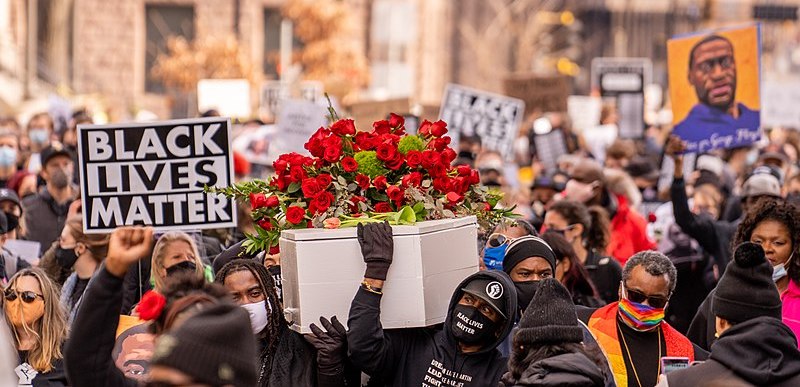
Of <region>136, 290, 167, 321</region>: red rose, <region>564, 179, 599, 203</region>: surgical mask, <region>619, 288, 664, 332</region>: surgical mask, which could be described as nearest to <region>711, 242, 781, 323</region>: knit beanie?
<region>619, 288, 664, 332</region>: surgical mask

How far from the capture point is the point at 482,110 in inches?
634

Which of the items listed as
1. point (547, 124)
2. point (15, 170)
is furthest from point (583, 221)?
point (547, 124)

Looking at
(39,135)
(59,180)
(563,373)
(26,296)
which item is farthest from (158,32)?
(563,373)

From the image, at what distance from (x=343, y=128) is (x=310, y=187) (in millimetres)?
384

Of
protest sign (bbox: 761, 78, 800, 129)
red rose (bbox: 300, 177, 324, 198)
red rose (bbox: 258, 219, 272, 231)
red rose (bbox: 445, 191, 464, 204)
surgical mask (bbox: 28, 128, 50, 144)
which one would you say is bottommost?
red rose (bbox: 258, 219, 272, 231)

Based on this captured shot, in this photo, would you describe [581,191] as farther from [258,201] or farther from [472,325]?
[472,325]

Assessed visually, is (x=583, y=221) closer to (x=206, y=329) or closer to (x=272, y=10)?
(x=206, y=329)

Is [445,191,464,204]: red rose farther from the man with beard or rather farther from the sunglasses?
the man with beard

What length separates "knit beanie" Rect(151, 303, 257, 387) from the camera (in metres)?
3.99

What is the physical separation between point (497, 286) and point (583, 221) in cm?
360

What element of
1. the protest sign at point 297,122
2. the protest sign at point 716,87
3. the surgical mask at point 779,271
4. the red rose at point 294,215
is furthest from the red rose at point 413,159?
the protest sign at point 297,122

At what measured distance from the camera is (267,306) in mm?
6488

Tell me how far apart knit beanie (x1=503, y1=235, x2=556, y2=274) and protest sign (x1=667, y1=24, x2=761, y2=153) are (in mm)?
4621

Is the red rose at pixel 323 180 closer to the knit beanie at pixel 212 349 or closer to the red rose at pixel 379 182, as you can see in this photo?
the red rose at pixel 379 182
